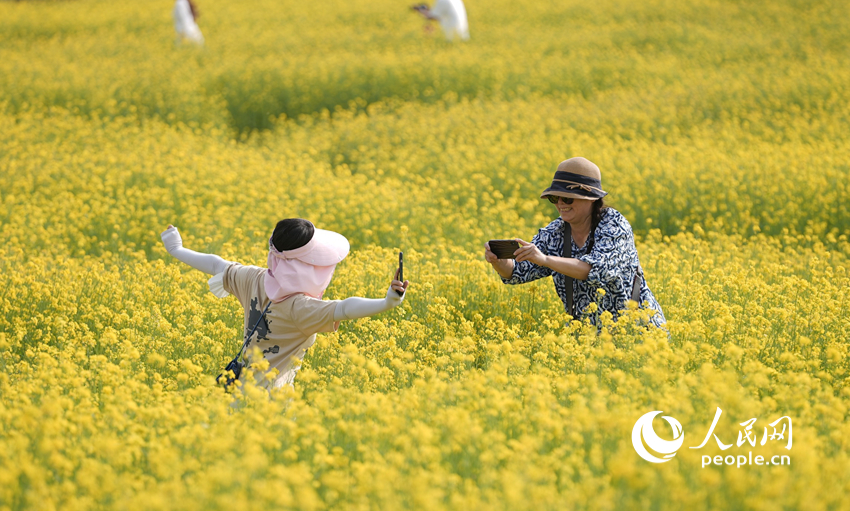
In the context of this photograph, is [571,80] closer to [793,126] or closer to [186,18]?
[793,126]

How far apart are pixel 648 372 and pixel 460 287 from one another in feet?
7.19

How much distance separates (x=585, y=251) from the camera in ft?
14.5

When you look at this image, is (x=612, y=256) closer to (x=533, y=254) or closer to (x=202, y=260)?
(x=533, y=254)

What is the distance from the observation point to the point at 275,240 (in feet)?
11.7

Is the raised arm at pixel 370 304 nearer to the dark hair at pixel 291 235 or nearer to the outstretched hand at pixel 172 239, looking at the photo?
the dark hair at pixel 291 235

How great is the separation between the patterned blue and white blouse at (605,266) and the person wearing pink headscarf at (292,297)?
1.29 metres

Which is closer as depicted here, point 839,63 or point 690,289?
point 690,289

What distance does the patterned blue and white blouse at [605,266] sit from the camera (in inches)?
167

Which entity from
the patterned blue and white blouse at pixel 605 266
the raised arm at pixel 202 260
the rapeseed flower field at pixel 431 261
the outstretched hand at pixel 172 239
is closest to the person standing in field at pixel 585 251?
the patterned blue and white blouse at pixel 605 266

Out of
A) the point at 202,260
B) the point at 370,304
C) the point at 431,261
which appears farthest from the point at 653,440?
the point at 431,261

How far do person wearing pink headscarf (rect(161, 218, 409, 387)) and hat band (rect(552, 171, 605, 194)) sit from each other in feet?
4.33

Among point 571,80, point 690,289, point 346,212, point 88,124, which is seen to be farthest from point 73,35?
point 690,289

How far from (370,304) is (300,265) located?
0.43 metres

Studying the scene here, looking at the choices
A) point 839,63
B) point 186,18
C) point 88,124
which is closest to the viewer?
point 88,124
